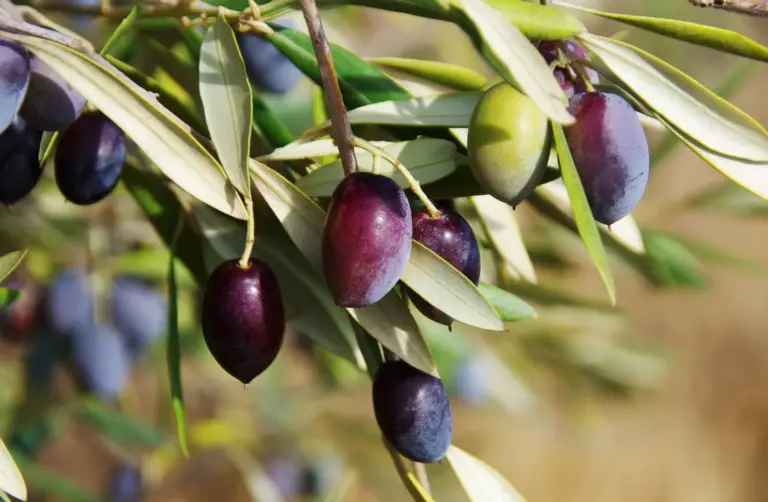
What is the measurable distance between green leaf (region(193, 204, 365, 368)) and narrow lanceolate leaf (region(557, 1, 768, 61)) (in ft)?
0.67

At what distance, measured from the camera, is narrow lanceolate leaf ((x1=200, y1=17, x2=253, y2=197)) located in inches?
13.9

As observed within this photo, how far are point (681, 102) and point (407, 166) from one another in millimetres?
130

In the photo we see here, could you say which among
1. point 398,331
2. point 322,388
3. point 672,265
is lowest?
point 322,388

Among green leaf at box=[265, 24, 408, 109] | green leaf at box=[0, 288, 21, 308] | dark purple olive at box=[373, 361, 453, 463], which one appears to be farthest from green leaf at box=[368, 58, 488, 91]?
green leaf at box=[0, 288, 21, 308]

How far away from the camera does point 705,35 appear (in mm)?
350

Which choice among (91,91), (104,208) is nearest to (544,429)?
(104,208)

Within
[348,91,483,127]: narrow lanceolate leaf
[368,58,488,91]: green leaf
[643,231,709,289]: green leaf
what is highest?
[348,91,483,127]: narrow lanceolate leaf

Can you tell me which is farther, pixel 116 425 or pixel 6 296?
pixel 116 425

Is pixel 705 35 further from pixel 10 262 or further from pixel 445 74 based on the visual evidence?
pixel 10 262

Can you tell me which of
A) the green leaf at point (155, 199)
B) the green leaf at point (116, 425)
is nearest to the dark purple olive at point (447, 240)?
the green leaf at point (155, 199)

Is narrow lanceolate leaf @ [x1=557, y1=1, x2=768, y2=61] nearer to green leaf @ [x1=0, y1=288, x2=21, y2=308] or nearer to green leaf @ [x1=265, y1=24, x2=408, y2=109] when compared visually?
green leaf @ [x1=265, y1=24, x2=408, y2=109]

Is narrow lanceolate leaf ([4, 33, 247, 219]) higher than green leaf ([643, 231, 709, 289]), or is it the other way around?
narrow lanceolate leaf ([4, 33, 247, 219])

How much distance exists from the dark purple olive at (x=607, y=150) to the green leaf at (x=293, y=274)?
0.58 feet

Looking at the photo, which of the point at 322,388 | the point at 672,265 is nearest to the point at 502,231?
the point at 672,265
